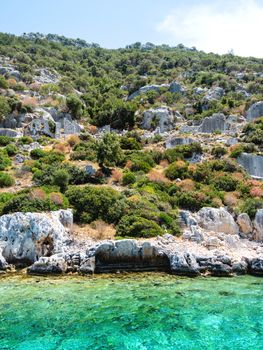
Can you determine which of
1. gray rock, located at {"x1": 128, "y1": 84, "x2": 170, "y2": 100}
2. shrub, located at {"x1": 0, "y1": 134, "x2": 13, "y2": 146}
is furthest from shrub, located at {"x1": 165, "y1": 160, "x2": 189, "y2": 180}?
gray rock, located at {"x1": 128, "y1": 84, "x2": 170, "y2": 100}

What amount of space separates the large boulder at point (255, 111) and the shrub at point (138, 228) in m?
33.7

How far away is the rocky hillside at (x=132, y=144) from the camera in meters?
22.8

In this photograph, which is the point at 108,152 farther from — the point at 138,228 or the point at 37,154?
the point at 138,228

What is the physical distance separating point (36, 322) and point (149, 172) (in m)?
22.7

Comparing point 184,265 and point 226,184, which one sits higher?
point 226,184

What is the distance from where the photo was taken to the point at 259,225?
72.7 feet

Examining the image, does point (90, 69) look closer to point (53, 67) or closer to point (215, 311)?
point (53, 67)

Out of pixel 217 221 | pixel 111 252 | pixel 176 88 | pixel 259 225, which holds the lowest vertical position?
pixel 111 252

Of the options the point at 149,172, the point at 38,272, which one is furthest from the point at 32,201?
the point at 149,172

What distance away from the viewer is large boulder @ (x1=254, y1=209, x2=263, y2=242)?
21875 mm

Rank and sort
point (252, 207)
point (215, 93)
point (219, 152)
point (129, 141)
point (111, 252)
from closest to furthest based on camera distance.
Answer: point (111, 252) → point (252, 207) → point (219, 152) → point (129, 141) → point (215, 93)

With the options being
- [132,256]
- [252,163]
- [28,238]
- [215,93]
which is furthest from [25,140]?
[215,93]

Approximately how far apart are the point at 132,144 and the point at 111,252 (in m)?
23.8

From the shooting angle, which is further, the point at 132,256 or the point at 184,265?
the point at 132,256
